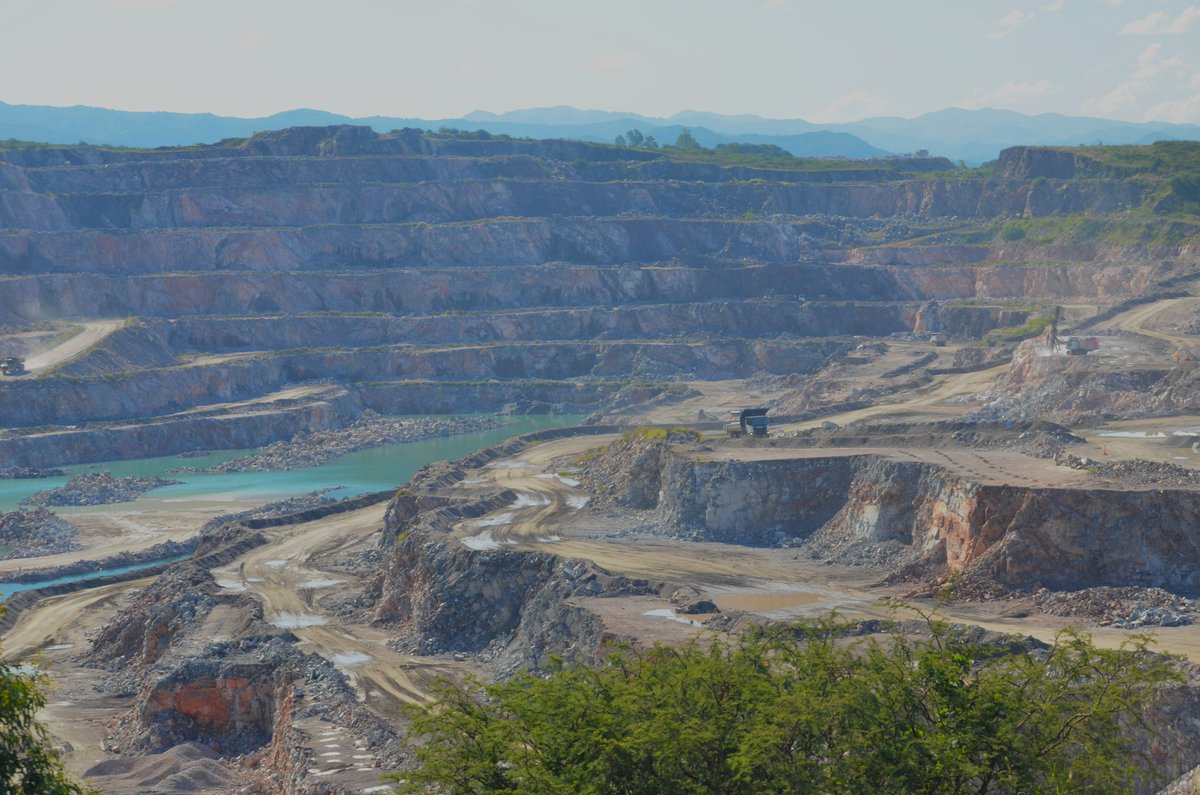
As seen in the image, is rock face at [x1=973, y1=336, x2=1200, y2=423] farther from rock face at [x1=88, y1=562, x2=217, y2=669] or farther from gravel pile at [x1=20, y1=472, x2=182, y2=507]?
gravel pile at [x1=20, y1=472, x2=182, y2=507]

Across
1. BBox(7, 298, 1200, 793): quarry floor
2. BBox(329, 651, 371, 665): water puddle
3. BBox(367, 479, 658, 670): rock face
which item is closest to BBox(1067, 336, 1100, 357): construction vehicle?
BBox(7, 298, 1200, 793): quarry floor

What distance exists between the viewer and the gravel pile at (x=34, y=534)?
64062mm

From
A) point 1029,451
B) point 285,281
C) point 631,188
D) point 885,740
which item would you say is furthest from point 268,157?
point 885,740

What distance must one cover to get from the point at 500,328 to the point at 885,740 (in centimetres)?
9713

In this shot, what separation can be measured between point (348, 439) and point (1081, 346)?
136 feet

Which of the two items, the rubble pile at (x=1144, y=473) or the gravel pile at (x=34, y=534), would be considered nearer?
the rubble pile at (x=1144, y=473)

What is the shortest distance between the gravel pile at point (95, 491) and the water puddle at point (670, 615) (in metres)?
43.2

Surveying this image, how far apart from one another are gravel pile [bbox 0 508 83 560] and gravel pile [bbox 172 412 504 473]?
1797 cm

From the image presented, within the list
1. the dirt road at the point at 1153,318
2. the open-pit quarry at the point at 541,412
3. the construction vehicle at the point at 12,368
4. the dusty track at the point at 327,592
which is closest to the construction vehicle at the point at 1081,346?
the open-pit quarry at the point at 541,412

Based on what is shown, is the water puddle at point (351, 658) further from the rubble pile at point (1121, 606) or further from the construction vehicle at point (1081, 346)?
the construction vehicle at point (1081, 346)

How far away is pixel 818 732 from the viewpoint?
2177 cm

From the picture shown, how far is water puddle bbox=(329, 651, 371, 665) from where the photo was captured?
4152cm

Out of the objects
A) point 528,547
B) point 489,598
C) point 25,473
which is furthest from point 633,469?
point 25,473

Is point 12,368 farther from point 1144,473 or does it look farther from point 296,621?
point 1144,473
